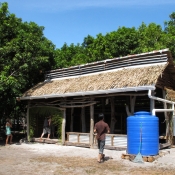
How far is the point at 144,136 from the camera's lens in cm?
866

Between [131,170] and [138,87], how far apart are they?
347cm

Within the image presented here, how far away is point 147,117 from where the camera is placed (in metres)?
8.72

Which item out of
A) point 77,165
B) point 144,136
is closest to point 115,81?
point 144,136

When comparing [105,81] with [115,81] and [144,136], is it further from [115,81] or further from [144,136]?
[144,136]

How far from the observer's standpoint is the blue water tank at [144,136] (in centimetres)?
863

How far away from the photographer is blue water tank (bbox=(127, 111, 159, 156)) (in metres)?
8.63

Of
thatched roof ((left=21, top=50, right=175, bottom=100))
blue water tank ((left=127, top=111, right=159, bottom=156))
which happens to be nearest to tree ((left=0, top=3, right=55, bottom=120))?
thatched roof ((left=21, top=50, right=175, bottom=100))

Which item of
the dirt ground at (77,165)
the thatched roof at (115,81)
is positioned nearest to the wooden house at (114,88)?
the thatched roof at (115,81)

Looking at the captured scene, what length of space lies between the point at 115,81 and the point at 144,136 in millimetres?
3222

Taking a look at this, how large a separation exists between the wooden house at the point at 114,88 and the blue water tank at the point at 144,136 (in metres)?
1.06

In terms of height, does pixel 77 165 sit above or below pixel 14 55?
below

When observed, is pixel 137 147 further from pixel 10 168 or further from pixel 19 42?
pixel 19 42

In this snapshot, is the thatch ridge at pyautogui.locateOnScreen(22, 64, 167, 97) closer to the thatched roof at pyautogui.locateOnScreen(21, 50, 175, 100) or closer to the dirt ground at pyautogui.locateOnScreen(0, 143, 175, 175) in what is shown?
the thatched roof at pyautogui.locateOnScreen(21, 50, 175, 100)

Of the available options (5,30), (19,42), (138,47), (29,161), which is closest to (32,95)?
(19,42)
